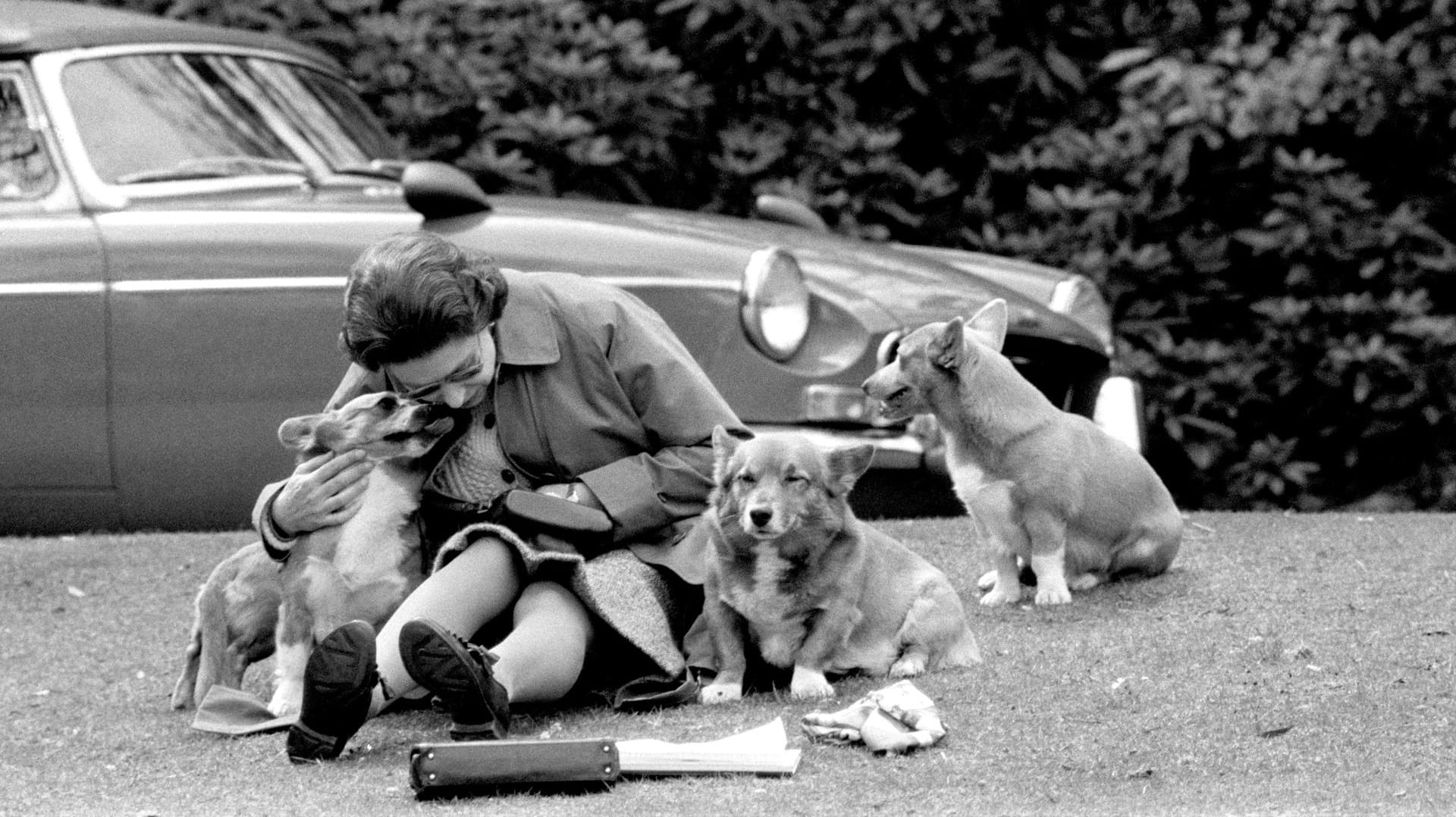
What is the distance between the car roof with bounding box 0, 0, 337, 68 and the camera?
6985mm

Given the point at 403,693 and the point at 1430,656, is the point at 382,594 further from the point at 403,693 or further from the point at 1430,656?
the point at 1430,656

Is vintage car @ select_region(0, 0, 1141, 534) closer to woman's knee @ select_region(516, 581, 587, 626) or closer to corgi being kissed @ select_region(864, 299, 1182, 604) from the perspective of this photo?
corgi being kissed @ select_region(864, 299, 1182, 604)

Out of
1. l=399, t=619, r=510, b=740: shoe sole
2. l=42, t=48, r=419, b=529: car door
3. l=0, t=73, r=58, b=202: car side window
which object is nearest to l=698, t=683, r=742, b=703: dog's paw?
l=399, t=619, r=510, b=740: shoe sole

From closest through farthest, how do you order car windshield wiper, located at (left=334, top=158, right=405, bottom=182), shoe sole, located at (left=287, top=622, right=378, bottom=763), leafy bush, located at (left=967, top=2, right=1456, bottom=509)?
shoe sole, located at (left=287, top=622, right=378, bottom=763)
car windshield wiper, located at (left=334, top=158, right=405, bottom=182)
leafy bush, located at (left=967, top=2, right=1456, bottom=509)

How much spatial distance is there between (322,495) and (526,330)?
606mm

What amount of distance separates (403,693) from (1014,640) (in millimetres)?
1605

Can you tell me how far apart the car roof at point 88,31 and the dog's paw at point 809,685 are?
380 centimetres

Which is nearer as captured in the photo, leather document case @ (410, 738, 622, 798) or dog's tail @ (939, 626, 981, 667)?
leather document case @ (410, 738, 622, 798)

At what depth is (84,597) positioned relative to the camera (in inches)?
249

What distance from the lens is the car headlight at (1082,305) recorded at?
24.5 feet

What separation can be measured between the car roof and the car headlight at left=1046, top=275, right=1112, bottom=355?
2.98 meters

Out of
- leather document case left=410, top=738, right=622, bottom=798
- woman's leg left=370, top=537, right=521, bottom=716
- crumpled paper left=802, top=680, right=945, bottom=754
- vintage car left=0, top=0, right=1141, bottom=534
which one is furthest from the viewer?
vintage car left=0, top=0, right=1141, bottom=534

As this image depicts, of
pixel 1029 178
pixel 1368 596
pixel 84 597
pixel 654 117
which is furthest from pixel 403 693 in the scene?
pixel 1029 178

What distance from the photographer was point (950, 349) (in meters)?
5.63
